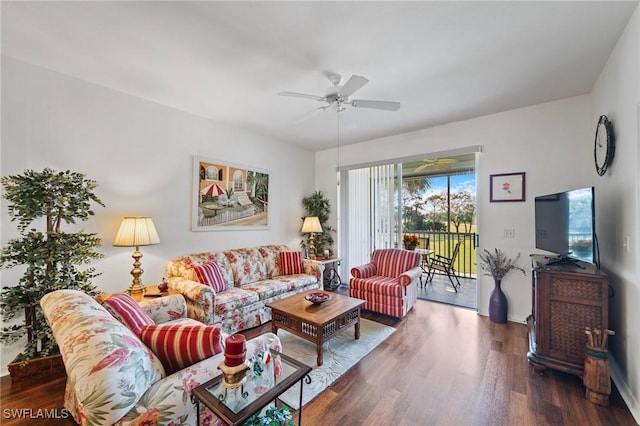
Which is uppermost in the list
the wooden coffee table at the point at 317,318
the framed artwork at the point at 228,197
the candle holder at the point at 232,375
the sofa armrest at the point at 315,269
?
the framed artwork at the point at 228,197

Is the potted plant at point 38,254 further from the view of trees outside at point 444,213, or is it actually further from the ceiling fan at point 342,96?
the view of trees outside at point 444,213

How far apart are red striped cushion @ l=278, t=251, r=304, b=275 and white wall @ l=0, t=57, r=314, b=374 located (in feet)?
1.99

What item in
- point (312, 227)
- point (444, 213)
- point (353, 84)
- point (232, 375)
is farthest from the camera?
point (444, 213)

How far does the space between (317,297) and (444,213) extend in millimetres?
4462

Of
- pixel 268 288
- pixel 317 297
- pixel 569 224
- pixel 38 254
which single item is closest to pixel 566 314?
pixel 569 224

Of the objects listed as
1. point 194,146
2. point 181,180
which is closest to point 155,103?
point 194,146

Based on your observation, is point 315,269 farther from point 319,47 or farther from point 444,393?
point 319,47

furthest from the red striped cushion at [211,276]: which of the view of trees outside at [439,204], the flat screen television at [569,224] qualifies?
the view of trees outside at [439,204]

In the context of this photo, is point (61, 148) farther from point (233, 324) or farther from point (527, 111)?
point (527, 111)

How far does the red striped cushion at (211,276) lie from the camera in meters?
2.99

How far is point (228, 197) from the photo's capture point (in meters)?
3.88

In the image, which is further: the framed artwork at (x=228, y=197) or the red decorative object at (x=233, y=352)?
the framed artwork at (x=228, y=197)

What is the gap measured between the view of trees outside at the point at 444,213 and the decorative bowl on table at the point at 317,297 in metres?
3.82

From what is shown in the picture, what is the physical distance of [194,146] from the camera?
139 inches
